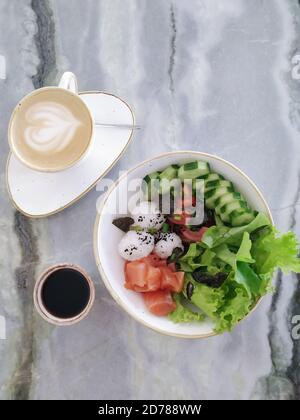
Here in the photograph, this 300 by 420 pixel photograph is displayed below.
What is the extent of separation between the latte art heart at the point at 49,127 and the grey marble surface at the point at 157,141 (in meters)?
0.13

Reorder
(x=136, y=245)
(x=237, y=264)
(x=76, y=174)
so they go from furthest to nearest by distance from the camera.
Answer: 1. (x=76, y=174)
2. (x=136, y=245)
3. (x=237, y=264)

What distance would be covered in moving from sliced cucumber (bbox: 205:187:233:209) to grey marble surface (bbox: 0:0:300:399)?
0.75ft

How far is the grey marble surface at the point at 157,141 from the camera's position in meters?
1.41

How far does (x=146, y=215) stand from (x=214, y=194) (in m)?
0.16

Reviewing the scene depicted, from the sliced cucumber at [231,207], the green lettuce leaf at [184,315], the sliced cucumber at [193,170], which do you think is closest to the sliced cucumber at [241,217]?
the sliced cucumber at [231,207]

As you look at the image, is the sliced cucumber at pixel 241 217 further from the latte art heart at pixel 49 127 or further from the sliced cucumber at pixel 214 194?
the latte art heart at pixel 49 127

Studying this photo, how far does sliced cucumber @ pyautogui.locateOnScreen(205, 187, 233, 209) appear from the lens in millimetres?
1225

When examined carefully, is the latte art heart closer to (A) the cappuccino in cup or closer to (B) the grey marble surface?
(A) the cappuccino in cup

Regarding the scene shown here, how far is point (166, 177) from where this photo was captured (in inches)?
49.2

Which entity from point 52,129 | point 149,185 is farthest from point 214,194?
point 52,129

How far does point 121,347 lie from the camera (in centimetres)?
141

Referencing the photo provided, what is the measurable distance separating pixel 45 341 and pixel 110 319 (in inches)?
6.8

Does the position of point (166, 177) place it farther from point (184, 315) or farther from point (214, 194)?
point (184, 315)

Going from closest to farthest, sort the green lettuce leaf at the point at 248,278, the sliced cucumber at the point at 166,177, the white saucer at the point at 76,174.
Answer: the green lettuce leaf at the point at 248,278 < the sliced cucumber at the point at 166,177 < the white saucer at the point at 76,174
